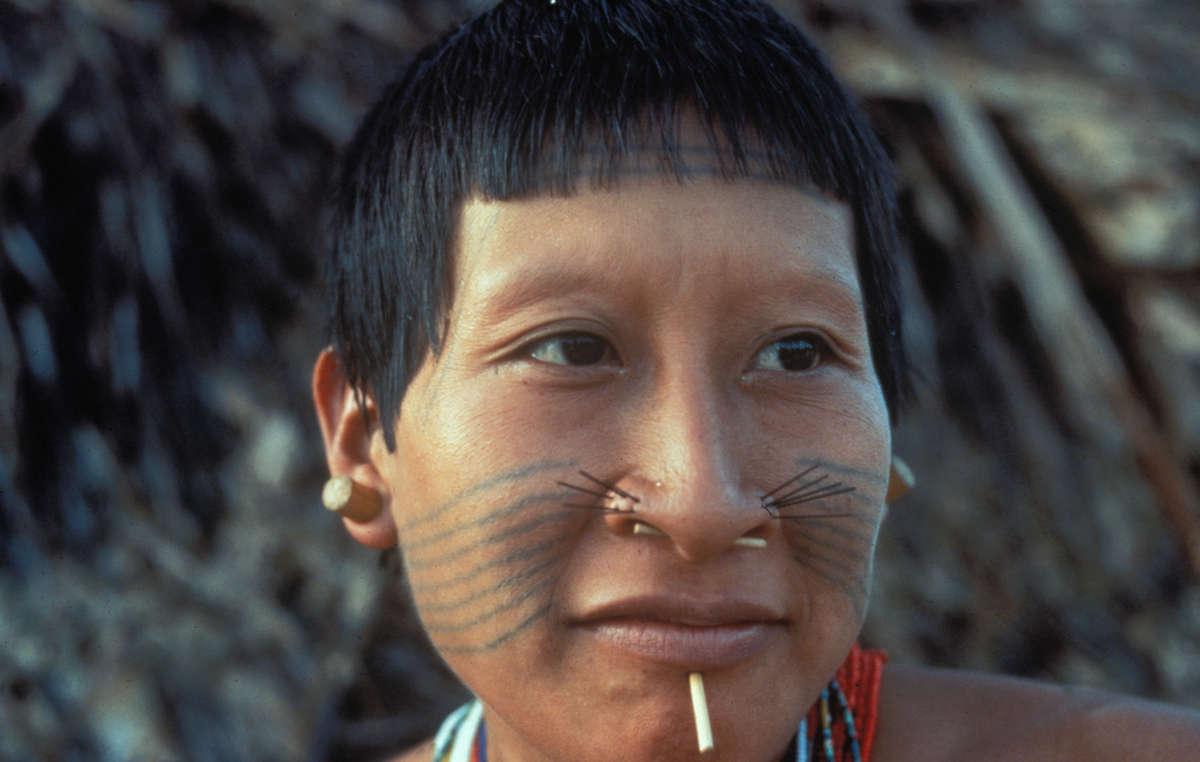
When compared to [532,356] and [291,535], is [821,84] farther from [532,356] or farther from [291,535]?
[291,535]

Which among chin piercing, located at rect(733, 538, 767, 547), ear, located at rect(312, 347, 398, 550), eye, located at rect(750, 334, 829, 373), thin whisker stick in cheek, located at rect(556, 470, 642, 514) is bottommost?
chin piercing, located at rect(733, 538, 767, 547)

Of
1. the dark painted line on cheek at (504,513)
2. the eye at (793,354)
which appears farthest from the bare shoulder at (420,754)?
the eye at (793,354)

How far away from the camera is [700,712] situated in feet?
3.50

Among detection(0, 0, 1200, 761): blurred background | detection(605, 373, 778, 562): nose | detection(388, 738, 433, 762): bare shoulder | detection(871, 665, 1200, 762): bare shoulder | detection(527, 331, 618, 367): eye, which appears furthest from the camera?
detection(0, 0, 1200, 761): blurred background

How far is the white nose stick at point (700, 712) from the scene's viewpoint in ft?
3.41

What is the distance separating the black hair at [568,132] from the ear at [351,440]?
0.13ft

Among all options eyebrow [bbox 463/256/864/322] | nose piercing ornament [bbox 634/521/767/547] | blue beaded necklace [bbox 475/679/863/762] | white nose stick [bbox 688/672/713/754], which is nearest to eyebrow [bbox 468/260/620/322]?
eyebrow [bbox 463/256/864/322]

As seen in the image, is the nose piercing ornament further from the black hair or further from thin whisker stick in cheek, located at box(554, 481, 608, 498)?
the black hair

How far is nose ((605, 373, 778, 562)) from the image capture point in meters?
1.03

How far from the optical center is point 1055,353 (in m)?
2.67

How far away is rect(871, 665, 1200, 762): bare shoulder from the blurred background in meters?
1.10

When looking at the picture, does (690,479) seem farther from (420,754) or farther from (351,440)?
(420,754)

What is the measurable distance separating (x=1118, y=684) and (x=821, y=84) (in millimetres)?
1848

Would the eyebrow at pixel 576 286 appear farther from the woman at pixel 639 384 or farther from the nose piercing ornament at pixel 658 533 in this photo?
the nose piercing ornament at pixel 658 533
